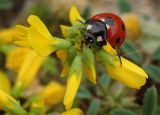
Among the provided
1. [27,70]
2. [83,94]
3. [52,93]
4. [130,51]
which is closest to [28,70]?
[27,70]

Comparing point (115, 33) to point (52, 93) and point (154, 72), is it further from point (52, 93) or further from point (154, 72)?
point (52, 93)

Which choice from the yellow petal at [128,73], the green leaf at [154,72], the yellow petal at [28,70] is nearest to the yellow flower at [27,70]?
the yellow petal at [28,70]

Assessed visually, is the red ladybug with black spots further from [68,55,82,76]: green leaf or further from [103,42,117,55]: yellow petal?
[68,55,82,76]: green leaf

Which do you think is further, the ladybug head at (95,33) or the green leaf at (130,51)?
the green leaf at (130,51)

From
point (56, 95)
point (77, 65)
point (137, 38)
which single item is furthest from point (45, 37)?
point (137, 38)

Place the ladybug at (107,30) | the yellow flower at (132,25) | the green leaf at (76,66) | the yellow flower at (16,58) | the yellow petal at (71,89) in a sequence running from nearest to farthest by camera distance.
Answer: the yellow petal at (71,89) → the green leaf at (76,66) → the ladybug at (107,30) → the yellow flower at (16,58) → the yellow flower at (132,25)

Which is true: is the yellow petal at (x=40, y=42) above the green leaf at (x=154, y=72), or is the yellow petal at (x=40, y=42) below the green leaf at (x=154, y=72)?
above

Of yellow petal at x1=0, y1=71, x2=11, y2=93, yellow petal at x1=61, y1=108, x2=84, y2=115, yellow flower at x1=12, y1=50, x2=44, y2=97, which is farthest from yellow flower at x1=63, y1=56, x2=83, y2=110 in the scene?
yellow petal at x1=0, y1=71, x2=11, y2=93

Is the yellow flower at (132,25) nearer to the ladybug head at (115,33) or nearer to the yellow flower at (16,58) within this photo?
the yellow flower at (16,58)
